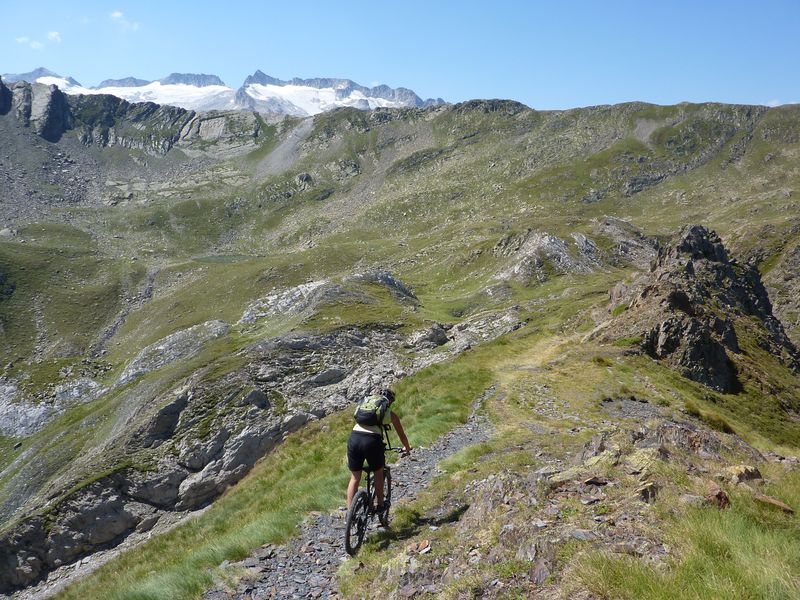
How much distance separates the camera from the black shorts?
37.4 ft

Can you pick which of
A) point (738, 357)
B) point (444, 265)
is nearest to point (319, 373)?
point (738, 357)

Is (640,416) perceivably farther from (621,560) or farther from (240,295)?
(240,295)

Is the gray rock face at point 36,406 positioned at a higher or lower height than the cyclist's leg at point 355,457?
lower

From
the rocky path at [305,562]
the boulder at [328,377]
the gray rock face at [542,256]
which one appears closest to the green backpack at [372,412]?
the rocky path at [305,562]

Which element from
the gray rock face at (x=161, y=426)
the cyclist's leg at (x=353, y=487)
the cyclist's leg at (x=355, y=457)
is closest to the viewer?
the cyclist's leg at (x=353, y=487)

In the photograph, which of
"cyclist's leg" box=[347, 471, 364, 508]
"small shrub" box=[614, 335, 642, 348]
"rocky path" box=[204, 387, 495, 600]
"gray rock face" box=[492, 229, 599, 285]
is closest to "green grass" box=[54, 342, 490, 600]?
"rocky path" box=[204, 387, 495, 600]

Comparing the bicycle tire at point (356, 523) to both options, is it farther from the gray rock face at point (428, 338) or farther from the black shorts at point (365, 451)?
the gray rock face at point (428, 338)

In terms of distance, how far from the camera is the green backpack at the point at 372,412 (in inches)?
449

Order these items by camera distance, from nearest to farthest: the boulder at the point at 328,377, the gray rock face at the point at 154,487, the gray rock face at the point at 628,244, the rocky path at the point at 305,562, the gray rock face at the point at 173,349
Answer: the rocky path at the point at 305,562, the gray rock face at the point at 154,487, the boulder at the point at 328,377, the gray rock face at the point at 173,349, the gray rock face at the point at 628,244

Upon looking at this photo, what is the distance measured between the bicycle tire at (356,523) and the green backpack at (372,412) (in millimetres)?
1574

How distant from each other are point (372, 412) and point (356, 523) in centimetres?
255

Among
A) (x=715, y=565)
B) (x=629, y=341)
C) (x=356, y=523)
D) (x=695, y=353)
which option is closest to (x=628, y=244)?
(x=629, y=341)

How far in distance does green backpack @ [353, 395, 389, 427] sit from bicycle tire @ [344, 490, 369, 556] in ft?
5.16

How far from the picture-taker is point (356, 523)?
1116cm
